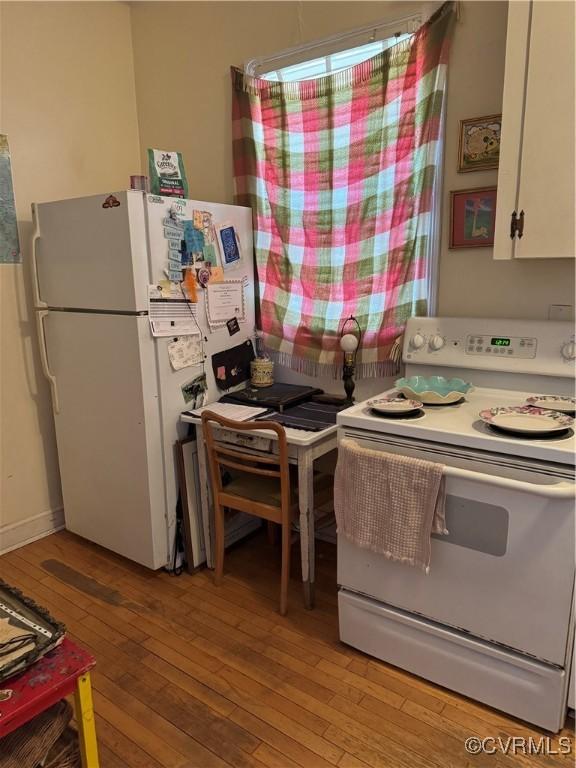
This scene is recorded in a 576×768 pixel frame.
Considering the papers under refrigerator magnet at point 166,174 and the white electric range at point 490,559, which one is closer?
the white electric range at point 490,559

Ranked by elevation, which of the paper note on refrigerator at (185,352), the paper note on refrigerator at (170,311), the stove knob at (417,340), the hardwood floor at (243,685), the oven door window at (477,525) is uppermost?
the paper note on refrigerator at (170,311)

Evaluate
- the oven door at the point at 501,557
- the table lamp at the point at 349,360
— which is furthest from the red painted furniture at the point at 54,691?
the table lamp at the point at 349,360

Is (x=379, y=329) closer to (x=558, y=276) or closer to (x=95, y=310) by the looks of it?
(x=558, y=276)

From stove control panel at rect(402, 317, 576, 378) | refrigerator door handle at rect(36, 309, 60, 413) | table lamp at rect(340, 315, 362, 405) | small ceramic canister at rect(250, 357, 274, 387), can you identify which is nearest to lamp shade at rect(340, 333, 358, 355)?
table lamp at rect(340, 315, 362, 405)

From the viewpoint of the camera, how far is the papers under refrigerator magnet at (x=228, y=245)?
7.93ft

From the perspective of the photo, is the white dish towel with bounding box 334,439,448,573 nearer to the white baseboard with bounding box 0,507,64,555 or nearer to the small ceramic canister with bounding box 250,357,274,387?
the small ceramic canister with bounding box 250,357,274,387

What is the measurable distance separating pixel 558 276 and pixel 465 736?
1.49 metres

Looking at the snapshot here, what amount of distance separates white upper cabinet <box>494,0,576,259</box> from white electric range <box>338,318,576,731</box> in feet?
1.19

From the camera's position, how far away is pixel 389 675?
181 centimetres

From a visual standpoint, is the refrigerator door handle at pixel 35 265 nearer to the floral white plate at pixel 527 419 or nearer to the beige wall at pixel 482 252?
the beige wall at pixel 482 252

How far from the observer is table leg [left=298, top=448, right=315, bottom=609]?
2.00 meters

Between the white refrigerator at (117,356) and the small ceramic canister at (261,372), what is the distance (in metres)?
0.14

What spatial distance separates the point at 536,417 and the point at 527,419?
0.03 metres

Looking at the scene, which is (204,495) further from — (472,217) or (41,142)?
(41,142)
